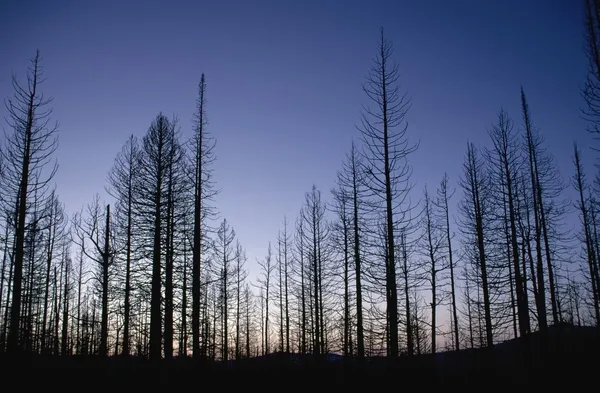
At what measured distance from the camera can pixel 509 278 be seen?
1759cm

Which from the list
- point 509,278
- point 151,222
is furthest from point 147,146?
point 509,278

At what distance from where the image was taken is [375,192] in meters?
12.1

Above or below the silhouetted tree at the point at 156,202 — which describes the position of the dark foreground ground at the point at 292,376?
below

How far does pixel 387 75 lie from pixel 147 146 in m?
10.0

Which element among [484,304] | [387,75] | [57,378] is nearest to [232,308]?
[484,304]

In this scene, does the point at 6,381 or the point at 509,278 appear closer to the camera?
the point at 6,381

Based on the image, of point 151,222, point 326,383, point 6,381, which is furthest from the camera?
point 151,222

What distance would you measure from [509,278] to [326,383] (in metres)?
12.4

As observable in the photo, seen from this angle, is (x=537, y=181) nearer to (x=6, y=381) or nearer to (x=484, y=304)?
(x=484, y=304)

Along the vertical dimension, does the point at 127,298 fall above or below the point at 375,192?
below

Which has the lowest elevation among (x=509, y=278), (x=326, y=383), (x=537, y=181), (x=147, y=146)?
(x=326, y=383)

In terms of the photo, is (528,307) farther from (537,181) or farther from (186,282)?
(186,282)

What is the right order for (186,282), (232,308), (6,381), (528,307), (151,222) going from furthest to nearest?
(232,308) → (186,282) → (528,307) → (151,222) → (6,381)

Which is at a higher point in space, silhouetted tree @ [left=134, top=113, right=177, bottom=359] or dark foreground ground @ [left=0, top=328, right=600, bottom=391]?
silhouetted tree @ [left=134, top=113, right=177, bottom=359]
